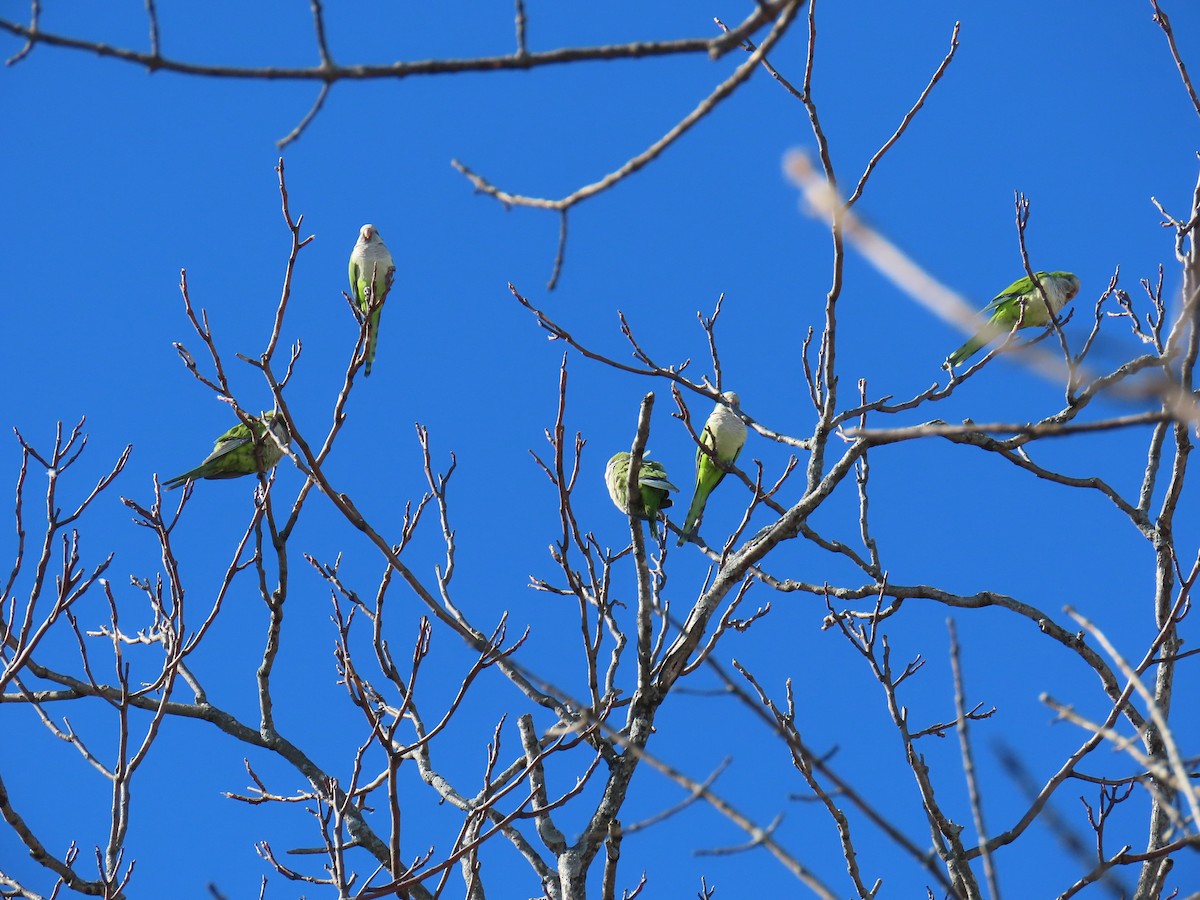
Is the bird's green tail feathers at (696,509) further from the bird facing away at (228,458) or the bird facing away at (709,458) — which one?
the bird facing away at (228,458)

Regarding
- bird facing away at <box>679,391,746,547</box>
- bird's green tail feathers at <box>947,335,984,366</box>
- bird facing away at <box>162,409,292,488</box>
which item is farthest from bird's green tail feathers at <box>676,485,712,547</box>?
bird facing away at <box>162,409,292,488</box>

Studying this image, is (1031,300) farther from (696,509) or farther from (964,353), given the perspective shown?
(696,509)

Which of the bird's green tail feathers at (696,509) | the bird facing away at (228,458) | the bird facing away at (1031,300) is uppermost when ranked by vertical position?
the bird facing away at (1031,300)

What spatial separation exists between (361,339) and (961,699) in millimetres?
2230

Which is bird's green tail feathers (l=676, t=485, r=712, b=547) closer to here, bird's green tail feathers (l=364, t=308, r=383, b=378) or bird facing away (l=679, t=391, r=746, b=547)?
bird facing away (l=679, t=391, r=746, b=547)

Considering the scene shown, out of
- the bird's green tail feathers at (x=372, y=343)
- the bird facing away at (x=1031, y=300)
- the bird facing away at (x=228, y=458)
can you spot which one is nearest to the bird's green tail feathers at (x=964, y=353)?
the bird facing away at (x=1031, y=300)

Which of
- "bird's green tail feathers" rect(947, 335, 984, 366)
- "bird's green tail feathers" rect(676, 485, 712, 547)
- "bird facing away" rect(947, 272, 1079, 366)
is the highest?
"bird facing away" rect(947, 272, 1079, 366)

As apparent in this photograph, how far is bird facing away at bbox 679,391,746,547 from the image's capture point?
6.80 metres

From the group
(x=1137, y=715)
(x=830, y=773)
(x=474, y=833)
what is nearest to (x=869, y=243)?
(x=830, y=773)

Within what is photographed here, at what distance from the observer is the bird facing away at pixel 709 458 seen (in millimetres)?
6802

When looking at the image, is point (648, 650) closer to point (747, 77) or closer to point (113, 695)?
point (113, 695)

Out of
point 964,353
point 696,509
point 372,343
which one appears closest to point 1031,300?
point 964,353

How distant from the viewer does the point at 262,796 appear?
402 centimetres

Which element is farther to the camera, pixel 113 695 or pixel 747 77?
pixel 113 695
